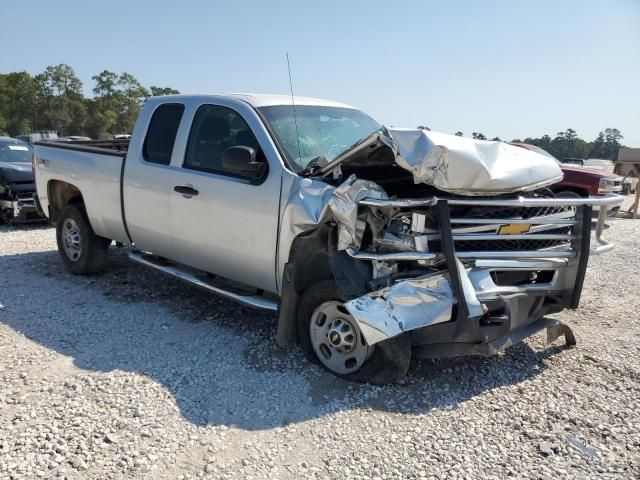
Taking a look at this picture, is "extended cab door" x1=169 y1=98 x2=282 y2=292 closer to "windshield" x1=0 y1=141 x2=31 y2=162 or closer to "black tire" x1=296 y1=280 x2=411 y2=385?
"black tire" x1=296 y1=280 x2=411 y2=385

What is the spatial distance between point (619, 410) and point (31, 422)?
3.68 meters

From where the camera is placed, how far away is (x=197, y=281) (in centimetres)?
453

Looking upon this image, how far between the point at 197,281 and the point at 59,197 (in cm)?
308

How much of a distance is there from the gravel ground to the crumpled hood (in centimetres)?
578

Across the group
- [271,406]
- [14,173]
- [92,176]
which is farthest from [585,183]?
[14,173]

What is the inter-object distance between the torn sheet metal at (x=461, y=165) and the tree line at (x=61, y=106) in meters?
61.5

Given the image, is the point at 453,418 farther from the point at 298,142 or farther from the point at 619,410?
the point at 298,142

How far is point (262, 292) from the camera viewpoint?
4383mm

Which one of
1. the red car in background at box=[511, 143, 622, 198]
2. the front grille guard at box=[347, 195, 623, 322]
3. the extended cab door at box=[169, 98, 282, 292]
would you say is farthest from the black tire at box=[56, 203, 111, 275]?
the red car in background at box=[511, 143, 622, 198]

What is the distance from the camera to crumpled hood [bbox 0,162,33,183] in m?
9.59

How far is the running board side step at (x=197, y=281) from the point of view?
157 inches

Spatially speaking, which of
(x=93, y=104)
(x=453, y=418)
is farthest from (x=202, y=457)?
(x=93, y=104)

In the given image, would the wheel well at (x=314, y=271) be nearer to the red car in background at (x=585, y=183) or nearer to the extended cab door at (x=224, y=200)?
the extended cab door at (x=224, y=200)

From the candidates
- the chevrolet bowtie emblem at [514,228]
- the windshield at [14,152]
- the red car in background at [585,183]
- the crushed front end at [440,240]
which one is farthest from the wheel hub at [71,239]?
the red car in background at [585,183]
